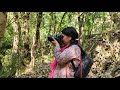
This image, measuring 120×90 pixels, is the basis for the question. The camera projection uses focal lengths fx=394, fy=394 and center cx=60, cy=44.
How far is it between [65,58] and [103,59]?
1878 mm

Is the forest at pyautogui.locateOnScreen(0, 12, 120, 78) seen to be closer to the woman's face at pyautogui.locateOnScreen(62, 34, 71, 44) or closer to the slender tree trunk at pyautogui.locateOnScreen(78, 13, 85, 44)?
the slender tree trunk at pyautogui.locateOnScreen(78, 13, 85, 44)

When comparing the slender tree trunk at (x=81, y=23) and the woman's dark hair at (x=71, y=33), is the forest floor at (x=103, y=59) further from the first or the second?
the woman's dark hair at (x=71, y=33)

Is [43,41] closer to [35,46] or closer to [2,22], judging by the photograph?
[35,46]

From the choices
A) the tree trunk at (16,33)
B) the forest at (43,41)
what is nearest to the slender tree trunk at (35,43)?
the forest at (43,41)

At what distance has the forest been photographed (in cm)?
545

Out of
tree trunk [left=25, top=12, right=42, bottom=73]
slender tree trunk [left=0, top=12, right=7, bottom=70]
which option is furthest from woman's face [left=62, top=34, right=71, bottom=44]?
tree trunk [left=25, top=12, right=42, bottom=73]

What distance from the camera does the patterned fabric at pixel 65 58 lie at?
432 centimetres

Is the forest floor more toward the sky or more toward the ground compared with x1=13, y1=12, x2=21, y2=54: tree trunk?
more toward the ground

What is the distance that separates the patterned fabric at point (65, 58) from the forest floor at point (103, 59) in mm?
991

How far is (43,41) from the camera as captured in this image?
18.3 feet

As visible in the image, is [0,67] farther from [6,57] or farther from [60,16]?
[60,16]
